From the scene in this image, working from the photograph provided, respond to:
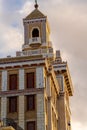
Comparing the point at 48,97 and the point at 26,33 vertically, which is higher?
the point at 26,33

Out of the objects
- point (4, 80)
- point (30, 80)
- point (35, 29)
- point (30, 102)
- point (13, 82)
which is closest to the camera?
point (30, 102)

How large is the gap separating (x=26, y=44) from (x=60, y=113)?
13.9 m

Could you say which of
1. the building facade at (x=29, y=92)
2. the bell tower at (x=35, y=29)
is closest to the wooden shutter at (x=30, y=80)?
the building facade at (x=29, y=92)

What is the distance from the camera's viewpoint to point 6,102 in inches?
2655

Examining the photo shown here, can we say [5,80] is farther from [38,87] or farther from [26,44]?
[26,44]

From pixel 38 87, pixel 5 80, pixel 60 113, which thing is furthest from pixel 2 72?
pixel 60 113

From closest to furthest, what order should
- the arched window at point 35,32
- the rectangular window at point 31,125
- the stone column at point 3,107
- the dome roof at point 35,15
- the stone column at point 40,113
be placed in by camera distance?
the stone column at point 40,113, the rectangular window at point 31,125, the stone column at point 3,107, the arched window at point 35,32, the dome roof at point 35,15

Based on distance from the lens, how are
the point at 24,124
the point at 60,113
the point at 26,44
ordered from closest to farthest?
the point at 24,124, the point at 60,113, the point at 26,44

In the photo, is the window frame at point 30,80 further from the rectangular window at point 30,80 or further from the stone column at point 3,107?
the stone column at point 3,107

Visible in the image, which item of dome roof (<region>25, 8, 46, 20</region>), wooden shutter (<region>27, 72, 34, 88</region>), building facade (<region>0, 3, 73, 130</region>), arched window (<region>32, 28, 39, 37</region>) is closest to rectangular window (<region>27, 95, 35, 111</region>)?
building facade (<region>0, 3, 73, 130</region>)

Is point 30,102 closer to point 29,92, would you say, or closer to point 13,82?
point 29,92

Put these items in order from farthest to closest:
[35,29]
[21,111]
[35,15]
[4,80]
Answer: [35,15] → [35,29] → [4,80] → [21,111]

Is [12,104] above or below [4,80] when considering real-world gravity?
below

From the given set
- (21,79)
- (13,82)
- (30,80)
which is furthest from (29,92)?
(13,82)
